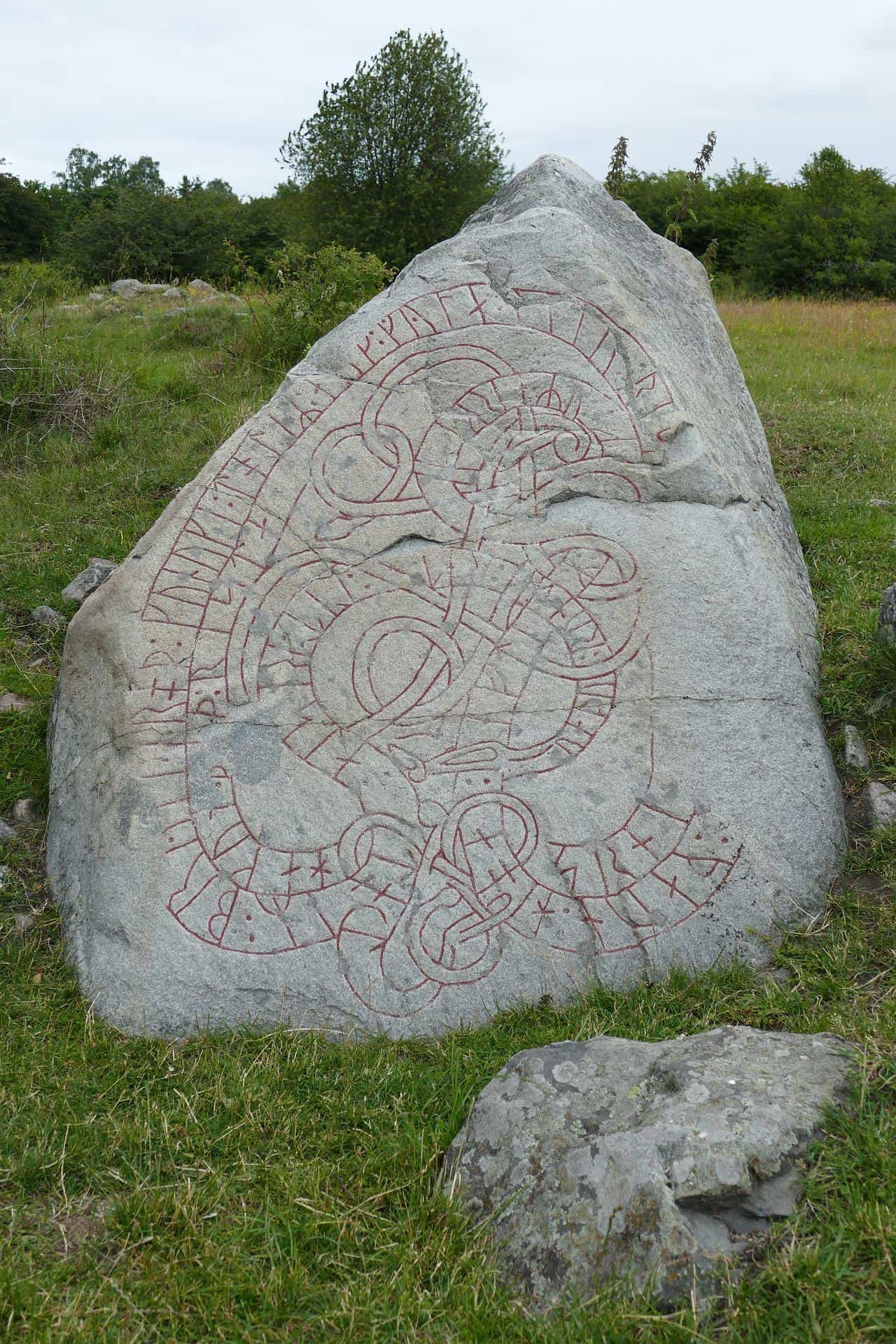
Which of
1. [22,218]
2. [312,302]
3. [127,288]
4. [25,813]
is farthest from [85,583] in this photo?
[22,218]

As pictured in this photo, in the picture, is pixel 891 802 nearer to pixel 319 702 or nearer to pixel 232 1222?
pixel 319 702

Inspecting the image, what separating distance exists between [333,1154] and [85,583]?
3199 millimetres

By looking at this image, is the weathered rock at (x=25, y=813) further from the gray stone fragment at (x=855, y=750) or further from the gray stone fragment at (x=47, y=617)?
the gray stone fragment at (x=855, y=750)

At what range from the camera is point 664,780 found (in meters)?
3.35

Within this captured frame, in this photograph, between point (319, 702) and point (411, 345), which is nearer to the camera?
point (319, 702)

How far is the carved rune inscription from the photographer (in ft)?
10.6

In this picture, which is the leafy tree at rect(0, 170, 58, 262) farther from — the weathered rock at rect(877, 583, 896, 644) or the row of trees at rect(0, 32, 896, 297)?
the weathered rock at rect(877, 583, 896, 644)

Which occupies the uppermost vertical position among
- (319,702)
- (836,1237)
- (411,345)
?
(411,345)

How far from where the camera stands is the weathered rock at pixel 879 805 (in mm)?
3486

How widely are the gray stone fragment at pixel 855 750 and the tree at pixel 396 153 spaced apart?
476 inches

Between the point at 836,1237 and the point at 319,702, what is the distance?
2.00 metres

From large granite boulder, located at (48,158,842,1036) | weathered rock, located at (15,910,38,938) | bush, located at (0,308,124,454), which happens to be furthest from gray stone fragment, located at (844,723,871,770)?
bush, located at (0,308,124,454)

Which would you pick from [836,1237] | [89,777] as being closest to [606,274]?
[89,777]

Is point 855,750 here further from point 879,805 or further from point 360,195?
point 360,195
